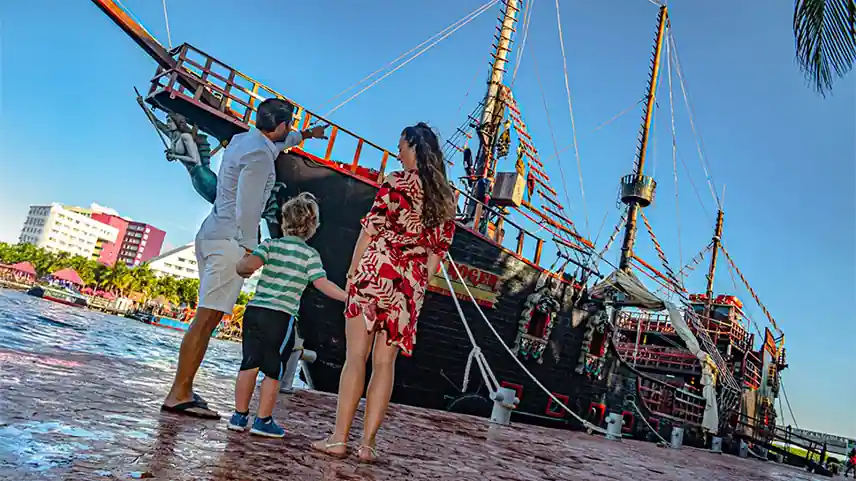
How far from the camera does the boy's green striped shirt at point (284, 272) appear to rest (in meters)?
2.96

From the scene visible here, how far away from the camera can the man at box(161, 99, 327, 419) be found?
3.10 meters

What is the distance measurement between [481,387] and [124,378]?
6871 mm

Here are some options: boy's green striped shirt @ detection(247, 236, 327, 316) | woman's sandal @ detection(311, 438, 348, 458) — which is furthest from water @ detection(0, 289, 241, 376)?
woman's sandal @ detection(311, 438, 348, 458)

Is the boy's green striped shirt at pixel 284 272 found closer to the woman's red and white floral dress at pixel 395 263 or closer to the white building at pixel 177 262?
the woman's red and white floral dress at pixel 395 263

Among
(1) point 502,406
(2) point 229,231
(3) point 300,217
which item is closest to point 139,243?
(1) point 502,406

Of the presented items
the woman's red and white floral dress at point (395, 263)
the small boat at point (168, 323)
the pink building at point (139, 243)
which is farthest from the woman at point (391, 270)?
the pink building at point (139, 243)

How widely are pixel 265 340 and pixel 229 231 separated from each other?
713mm

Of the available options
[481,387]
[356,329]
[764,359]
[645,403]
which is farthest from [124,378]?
[764,359]

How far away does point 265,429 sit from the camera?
2801 millimetres

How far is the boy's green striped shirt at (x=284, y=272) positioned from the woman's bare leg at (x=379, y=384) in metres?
0.49

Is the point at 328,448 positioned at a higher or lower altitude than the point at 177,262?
lower

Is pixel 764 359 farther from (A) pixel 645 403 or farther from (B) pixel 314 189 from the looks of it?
(B) pixel 314 189

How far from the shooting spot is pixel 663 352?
2095cm

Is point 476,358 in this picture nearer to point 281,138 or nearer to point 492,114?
point 281,138
